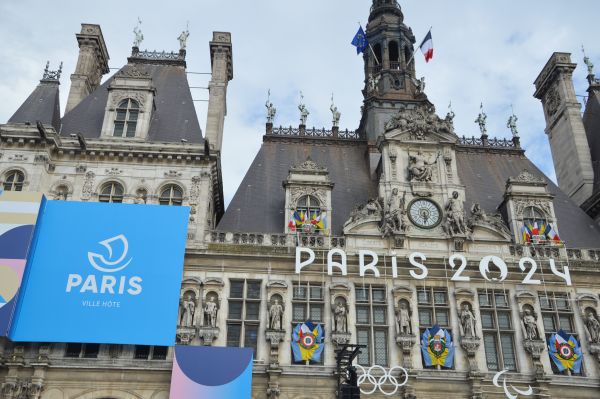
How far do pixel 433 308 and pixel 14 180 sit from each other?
21764 millimetres

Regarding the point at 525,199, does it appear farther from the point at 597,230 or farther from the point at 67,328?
the point at 67,328

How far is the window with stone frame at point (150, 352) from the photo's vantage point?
2689 centimetres

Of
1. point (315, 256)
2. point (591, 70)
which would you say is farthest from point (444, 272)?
point (591, 70)

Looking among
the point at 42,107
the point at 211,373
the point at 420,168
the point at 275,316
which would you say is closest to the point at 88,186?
the point at 42,107

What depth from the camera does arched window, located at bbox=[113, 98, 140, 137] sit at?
108 ft

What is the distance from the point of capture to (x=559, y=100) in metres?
41.3

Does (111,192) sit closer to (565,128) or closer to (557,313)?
(557,313)

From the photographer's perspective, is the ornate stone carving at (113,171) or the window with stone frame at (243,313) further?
the ornate stone carving at (113,171)

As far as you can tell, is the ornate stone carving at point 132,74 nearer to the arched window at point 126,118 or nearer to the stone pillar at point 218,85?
the arched window at point 126,118

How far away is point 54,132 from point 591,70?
3737cm

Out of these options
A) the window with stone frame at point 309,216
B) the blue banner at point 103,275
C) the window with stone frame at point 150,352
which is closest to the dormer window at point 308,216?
the window with stone frame at point 309,216

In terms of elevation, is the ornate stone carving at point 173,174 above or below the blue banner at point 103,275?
above

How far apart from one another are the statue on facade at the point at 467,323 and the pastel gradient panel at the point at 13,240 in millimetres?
20213

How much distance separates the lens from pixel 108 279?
27562mm
